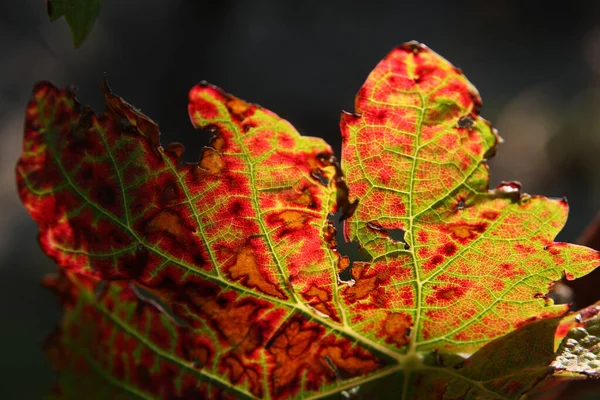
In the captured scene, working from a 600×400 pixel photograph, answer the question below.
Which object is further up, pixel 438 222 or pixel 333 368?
pixel 438 222

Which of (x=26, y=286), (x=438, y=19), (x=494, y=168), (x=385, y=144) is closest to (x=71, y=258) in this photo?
(x=385, y=144)

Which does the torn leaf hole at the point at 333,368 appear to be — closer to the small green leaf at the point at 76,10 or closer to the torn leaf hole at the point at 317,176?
the torn leaf hole at the point at 317,176

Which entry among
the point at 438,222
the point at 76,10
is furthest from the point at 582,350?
the point at 76,10

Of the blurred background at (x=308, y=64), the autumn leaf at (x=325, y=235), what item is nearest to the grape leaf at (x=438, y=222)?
the autumn leaf at (x=325, y=235)

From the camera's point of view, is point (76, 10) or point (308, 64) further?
point (308, 64)

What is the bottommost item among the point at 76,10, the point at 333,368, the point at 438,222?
the point at 333,368

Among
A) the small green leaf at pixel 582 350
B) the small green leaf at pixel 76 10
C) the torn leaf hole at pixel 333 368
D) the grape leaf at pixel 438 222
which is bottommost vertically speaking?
the torn leaf hole at pixel 333 368

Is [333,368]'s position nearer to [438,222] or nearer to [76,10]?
[438,222]

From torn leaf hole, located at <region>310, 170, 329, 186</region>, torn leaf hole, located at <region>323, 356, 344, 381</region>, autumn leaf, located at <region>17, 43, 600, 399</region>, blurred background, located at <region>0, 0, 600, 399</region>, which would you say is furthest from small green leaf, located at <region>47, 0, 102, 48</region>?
blurred background, located at <region>0, 0, 600, 399</region>
